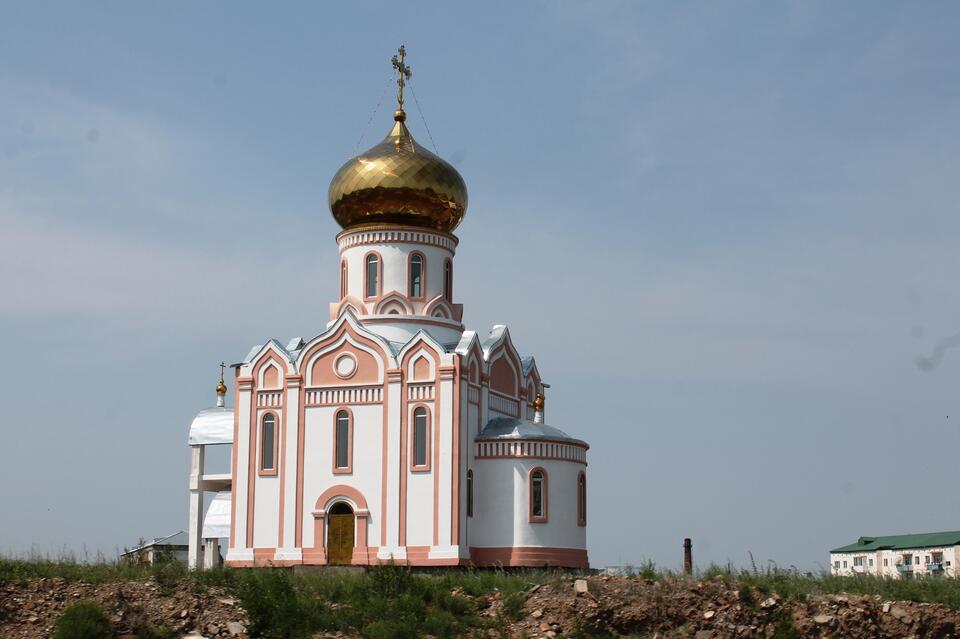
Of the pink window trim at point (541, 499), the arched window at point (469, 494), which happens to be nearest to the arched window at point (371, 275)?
the arched window at point (469, 494)

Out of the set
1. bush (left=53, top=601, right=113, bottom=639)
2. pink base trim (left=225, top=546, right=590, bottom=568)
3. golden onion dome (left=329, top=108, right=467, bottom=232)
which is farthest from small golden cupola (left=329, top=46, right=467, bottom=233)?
bush (left=53, top=601, right=113, bottom=639)

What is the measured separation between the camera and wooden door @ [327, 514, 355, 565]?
27406mm

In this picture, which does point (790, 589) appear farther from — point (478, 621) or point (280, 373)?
point (280, 373)

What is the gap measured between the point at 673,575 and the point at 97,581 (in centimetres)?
840

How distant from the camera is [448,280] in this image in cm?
3072

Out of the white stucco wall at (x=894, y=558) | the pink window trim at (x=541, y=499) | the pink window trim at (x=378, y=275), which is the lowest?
the white stucco wall at (x=894, y=558)

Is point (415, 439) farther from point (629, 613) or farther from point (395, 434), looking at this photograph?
point (629, 613)

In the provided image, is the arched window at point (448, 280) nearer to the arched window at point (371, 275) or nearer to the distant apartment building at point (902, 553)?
the arched window at point (371, 275)

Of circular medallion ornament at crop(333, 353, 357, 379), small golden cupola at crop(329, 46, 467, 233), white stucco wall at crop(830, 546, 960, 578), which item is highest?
small golden cupola at crop(329, 46, 467, 233)

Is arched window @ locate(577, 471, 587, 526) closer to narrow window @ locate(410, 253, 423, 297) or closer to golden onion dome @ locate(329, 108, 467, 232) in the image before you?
narrow window @ locate(410, 253, 423, 297)

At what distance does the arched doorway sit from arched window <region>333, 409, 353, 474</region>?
0.76m

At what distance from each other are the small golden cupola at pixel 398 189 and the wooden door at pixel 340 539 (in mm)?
6899

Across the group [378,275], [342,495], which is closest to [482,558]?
[342,495]

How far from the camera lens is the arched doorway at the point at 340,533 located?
27422mm
